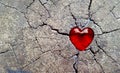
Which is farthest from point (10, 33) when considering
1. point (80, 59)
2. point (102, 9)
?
point (102, 9)

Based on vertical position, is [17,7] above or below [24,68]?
above

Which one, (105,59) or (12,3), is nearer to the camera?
(105,59)

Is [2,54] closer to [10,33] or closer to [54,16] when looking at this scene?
[10,33]

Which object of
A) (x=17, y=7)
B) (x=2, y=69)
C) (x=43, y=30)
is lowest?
(x=2, y=69)
